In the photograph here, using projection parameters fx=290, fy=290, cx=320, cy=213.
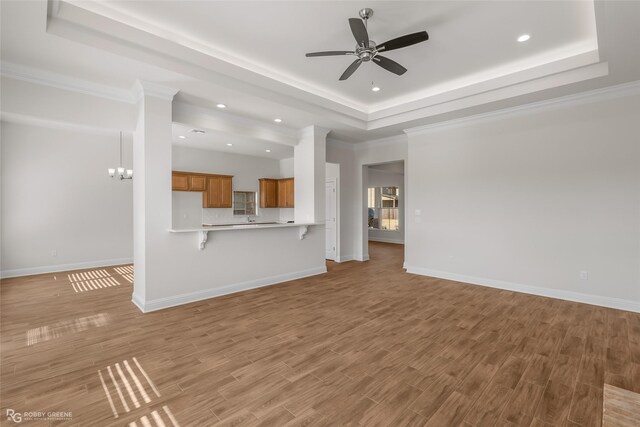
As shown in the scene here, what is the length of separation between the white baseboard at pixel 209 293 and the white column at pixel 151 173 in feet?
0.37

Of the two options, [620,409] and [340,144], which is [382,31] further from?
[340,144]

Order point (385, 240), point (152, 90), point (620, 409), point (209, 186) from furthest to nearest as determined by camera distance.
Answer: point (385, 240), point (209, 186), point (152, 90), point (620, 409)

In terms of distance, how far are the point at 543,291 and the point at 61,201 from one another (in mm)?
9187

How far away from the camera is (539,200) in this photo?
459 cm

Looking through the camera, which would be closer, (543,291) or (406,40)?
(406,40)

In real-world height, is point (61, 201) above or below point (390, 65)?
below

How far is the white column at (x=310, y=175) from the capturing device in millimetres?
5789

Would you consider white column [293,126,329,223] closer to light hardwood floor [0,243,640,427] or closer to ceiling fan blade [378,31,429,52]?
light hardwood floor [0,243,640,427]

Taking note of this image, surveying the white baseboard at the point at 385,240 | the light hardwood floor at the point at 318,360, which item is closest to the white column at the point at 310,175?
the light hardwood floor at the point at 318,360

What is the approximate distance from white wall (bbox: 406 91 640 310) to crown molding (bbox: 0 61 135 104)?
5207 millimetres

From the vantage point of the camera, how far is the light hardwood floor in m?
1.98

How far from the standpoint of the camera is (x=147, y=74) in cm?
350

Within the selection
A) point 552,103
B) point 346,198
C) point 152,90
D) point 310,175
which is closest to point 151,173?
point 152,90

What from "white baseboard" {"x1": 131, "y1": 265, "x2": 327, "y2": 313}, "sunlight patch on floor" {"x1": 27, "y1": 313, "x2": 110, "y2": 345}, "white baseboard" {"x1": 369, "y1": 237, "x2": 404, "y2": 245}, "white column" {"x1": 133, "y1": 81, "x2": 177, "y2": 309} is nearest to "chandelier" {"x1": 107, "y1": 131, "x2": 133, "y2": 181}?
"white column" {"x1": 133, "y1": 81, "x2": 177, "y2": 309}
